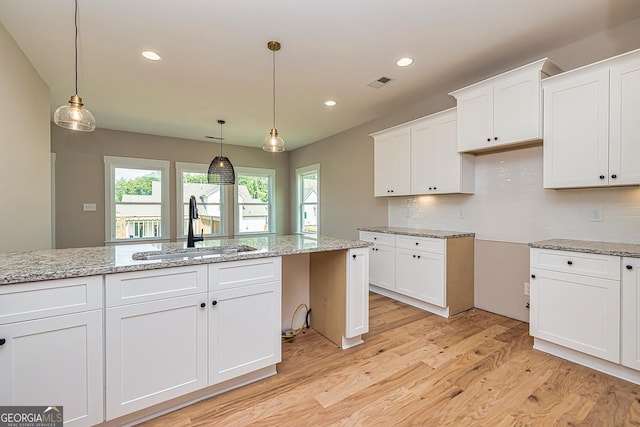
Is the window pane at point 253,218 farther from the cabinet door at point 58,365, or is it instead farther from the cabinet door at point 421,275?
the cabinet door at point 58,365

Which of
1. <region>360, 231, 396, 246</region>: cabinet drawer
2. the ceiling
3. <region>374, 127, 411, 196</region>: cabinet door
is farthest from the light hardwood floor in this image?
the ceiling

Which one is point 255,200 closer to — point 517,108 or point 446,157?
point 446,157

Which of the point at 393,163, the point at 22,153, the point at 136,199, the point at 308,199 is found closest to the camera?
the point at 22,153

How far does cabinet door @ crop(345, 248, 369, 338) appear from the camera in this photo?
94.5 inches

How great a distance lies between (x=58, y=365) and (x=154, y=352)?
40cm

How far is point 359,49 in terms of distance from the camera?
2586mm

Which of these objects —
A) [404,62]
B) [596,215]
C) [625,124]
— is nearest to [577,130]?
[625,124]

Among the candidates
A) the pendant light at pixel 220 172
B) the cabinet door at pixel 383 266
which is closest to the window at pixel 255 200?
the pendant light at pixel 220 172

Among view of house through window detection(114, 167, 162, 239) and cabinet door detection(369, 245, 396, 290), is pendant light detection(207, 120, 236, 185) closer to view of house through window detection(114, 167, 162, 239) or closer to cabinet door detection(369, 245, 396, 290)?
cabinet door detection(369, 245, 396, 290)

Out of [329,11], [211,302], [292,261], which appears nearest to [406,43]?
[329,11]

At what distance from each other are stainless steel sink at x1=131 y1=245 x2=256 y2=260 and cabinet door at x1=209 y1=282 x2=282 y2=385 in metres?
0.31

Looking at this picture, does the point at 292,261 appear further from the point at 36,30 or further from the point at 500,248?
the point at 36,30

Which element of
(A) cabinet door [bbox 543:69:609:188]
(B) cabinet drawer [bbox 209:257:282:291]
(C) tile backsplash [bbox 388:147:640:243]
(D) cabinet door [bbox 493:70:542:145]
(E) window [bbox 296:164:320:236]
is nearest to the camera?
(B) cabinet drawer [bbox 209:257:282:291]

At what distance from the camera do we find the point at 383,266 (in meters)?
3.85
